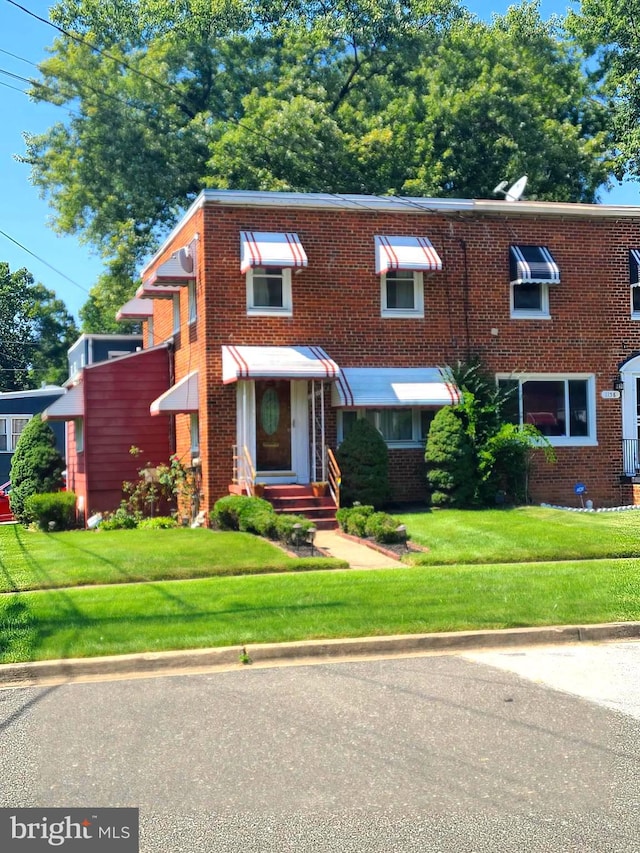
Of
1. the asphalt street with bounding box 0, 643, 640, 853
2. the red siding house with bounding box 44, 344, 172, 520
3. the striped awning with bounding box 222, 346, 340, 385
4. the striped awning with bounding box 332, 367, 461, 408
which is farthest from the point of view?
the red siding house with bounding box 44, 344, 172, 520

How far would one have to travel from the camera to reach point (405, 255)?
66.4 feet

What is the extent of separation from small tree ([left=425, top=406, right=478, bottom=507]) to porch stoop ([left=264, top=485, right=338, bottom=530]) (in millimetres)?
2307

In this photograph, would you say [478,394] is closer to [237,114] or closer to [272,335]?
[272,335]

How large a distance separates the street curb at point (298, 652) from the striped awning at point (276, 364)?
378 inches

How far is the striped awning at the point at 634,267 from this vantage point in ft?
71.3

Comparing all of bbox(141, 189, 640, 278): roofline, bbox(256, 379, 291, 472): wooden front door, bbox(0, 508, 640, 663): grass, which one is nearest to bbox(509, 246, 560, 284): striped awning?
bbox(141, 189, 640, 278): roofline

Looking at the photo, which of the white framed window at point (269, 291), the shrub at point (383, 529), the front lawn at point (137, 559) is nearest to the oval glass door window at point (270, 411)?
the white framed window at point (269, 291)

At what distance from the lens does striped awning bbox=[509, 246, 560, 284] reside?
68.5 feet

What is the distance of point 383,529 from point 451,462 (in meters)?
4.03

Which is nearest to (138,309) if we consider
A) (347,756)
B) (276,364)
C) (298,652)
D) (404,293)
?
(404,293)

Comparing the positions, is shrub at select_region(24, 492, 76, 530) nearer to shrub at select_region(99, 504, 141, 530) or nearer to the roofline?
shrub at select_region(99, 504, 141, 530)

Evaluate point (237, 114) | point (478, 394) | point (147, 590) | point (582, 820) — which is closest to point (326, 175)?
point (237, 114)

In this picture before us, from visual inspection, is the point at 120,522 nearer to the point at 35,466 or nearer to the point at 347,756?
the point at 35,466

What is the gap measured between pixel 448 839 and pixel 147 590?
727 centimetres
